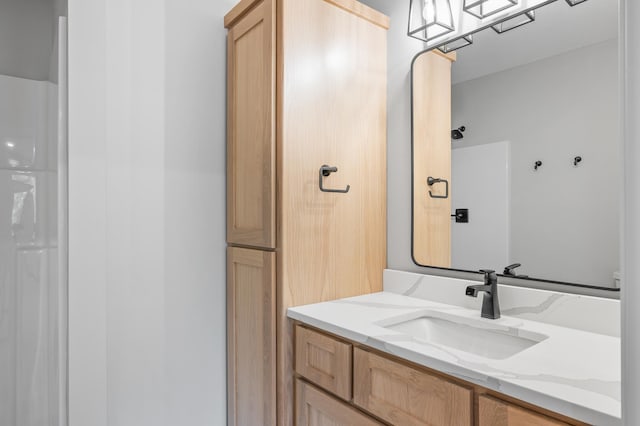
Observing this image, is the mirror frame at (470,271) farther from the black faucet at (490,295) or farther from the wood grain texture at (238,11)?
the wood grain texture at (238,11)

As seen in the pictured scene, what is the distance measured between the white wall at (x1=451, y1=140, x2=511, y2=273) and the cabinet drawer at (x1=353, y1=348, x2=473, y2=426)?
559 mm

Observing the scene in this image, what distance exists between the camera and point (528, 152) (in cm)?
125

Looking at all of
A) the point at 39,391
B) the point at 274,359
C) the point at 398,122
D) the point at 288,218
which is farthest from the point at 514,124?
the point at 39,391

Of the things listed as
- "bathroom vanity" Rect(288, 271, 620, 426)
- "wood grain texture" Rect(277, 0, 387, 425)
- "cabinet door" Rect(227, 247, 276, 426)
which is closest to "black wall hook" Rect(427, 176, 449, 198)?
"wood grain texture" Rect(277, 0, 387, 425)

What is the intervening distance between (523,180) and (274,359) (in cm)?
101

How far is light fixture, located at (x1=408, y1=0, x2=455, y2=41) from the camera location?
4.81 ft

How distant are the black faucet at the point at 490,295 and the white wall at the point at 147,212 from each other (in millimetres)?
1035

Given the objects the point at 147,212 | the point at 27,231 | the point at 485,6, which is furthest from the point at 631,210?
the point at 27,231

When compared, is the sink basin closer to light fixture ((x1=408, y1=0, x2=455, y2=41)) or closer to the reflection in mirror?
the reflection in mirror

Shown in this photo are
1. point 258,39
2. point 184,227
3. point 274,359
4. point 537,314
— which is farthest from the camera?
point 184,227

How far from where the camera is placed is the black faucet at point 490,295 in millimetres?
1226

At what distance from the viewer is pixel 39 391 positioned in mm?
1636

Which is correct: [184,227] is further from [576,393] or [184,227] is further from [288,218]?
[576,393]

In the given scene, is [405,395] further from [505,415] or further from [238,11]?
[238,11]
